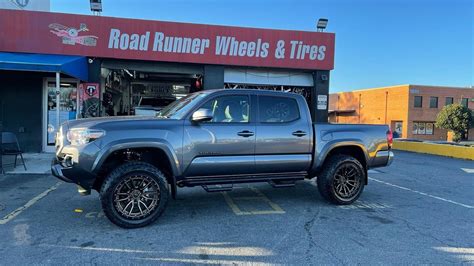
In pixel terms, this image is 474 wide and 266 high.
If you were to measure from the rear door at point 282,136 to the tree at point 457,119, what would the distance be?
4111cm

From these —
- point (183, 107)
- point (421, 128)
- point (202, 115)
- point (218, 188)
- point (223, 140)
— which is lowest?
point (218, 188)

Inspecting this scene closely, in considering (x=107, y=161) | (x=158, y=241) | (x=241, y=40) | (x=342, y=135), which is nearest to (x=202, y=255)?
(x=158, y=241)

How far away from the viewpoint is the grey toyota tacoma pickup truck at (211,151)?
489 cm

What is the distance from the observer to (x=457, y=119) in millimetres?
39844

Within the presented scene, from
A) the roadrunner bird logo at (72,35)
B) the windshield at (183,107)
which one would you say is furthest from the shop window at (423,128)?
the windshield at (183,107)

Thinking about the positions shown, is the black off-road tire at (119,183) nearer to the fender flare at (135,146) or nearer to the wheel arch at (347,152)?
the fender flare at (135,146)

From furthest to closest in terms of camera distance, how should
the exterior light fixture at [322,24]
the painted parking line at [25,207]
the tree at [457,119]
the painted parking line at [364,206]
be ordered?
1. the tree at [457,119]
2. the exterior light fixture at [322,24]
3. the painted parking line at [364,206]
4. the painted parking line at [25,207]

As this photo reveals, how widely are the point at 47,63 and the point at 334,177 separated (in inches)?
341

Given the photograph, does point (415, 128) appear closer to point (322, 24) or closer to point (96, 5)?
point (322, 24)

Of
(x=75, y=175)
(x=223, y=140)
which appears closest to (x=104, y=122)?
(x=75, y=175)

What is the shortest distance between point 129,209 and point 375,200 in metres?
4.62

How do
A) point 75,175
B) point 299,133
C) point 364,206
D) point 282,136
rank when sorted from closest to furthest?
1. point 75,175
2. point 282,136
3. point 299,133
4. point 364,206

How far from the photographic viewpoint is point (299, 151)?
19.7 ft

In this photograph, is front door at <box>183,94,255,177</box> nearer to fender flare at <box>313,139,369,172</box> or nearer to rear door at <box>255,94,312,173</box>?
rear door at <box>255,94,312,173</box>
